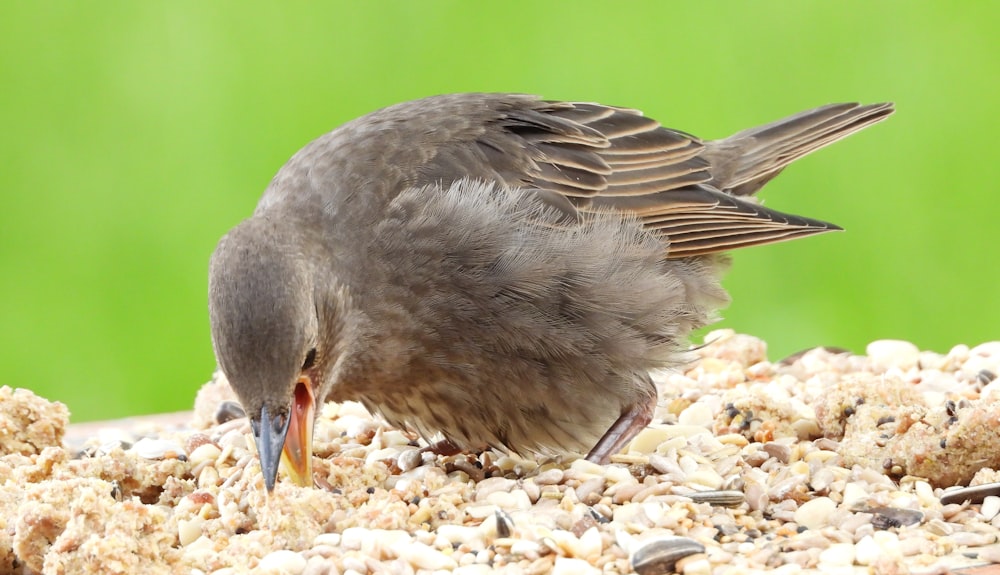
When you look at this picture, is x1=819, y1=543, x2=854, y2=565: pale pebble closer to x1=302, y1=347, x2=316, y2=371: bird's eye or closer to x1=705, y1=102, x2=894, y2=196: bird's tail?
x1=302, y1=347, x2=316, y2=371: bird's eye

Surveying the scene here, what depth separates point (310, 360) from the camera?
4.03 metres

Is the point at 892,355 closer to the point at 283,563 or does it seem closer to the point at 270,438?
the point at 270,438

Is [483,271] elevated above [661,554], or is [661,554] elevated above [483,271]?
[483,271]

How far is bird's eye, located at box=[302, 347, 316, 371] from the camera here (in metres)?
4.00

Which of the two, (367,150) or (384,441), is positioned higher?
(367,150)

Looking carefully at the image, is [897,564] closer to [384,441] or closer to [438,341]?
[438,341]

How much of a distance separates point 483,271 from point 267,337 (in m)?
0.97

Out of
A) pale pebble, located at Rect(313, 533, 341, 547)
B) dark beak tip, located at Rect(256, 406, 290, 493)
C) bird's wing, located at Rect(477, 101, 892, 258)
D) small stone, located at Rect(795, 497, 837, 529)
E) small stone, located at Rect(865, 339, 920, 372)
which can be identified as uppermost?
bird's wing, located at Rect(477, 101, 892, 258)

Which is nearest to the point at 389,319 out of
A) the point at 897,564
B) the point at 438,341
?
the point at 438,341

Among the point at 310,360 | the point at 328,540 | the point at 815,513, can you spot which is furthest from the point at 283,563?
the point at 815,513

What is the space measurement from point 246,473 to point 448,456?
0.88 metres

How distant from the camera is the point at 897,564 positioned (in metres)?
3.27

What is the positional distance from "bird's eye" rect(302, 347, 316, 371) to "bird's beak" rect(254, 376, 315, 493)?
37mm

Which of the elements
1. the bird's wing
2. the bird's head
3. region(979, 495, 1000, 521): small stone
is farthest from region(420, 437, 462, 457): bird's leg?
region(979, 495, 1000, 521): small stone
